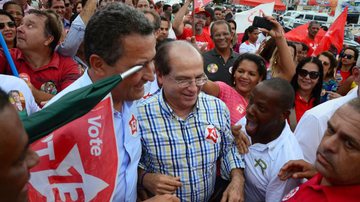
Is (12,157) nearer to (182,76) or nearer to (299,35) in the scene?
(182,76)

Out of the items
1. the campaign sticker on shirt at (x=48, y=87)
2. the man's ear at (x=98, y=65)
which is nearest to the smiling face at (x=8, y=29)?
the campaign sticker on shirt at (x=48, y=87)

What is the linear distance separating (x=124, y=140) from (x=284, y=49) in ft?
8.29

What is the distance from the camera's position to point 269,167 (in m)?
1.93

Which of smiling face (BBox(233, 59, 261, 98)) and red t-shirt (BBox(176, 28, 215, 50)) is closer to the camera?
smiling face (BBox(233, 59, 261, 98))

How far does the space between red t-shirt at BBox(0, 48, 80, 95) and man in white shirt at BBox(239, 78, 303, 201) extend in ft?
5.38

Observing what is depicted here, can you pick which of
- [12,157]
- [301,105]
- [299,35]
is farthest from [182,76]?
[299,35]

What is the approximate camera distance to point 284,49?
3684 mm

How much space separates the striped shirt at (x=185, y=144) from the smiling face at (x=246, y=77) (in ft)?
3.61

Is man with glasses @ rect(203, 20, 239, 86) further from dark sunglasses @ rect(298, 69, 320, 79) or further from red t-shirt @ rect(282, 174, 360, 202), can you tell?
red t-shirt @ rect(282, 174, 360, 202)

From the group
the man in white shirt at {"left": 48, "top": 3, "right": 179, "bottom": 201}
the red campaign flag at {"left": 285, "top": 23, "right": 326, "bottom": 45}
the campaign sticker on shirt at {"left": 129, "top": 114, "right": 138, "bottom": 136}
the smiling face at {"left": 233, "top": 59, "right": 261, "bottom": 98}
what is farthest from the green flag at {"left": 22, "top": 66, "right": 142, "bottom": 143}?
the red campaign flag at {"left": 285, "top": 23, "right": 326, "bottom": 45}

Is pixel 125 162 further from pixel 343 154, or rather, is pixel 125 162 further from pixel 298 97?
pixel 298 97

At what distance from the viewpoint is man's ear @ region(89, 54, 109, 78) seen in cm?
166

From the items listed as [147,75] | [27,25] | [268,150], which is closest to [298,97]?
[268,150]

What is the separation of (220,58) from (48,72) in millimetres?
2269
